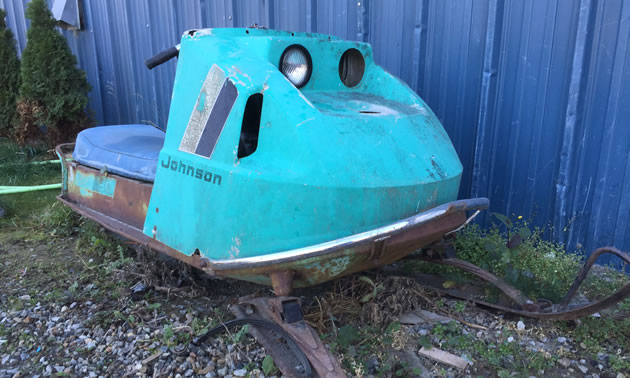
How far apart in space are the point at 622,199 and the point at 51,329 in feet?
11.6

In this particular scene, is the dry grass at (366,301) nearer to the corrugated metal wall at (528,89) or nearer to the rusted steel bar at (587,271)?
the rusted steel bar at (587,271)

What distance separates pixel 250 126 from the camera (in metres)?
2.22

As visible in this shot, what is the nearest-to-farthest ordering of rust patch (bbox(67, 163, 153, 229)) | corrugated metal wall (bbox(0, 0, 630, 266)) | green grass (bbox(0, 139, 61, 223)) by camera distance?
rust patch (bbox(67, 163, 153, 229)), corrugated metal wall (bbox(0, 0, 630, 266)), green grass (bbox(0, 139, 61, 223))

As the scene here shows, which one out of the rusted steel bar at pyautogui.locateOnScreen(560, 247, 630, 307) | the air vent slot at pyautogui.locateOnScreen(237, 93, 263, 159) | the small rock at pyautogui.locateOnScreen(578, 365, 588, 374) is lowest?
the small rock at pyautogui.locateOnScreen(578, 365, 588, 374)

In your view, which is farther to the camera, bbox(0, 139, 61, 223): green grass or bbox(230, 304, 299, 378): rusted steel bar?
bbox(0, 139, 61, 223): green grass

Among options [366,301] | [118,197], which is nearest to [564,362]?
[366,301]

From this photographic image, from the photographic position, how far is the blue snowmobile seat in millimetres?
2979

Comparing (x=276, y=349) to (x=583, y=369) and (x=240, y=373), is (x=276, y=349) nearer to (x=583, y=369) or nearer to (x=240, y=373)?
(x=240, y=373)

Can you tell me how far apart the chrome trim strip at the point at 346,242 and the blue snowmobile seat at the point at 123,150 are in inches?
42.3

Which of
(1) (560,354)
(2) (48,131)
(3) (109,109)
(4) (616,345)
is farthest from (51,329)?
(3) (109,109)

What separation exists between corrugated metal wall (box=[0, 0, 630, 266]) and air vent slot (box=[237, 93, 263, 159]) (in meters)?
2.11

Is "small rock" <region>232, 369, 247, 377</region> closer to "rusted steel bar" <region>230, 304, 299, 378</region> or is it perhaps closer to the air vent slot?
"rusted steel bar" <region>230, 304, 299, 378</region>

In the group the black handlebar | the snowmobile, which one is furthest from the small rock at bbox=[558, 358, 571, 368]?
the black handlebar

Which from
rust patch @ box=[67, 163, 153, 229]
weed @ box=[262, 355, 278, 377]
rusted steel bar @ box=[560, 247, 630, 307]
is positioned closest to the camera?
rusted steel bar @ box=[560, 247, 630, 307]
